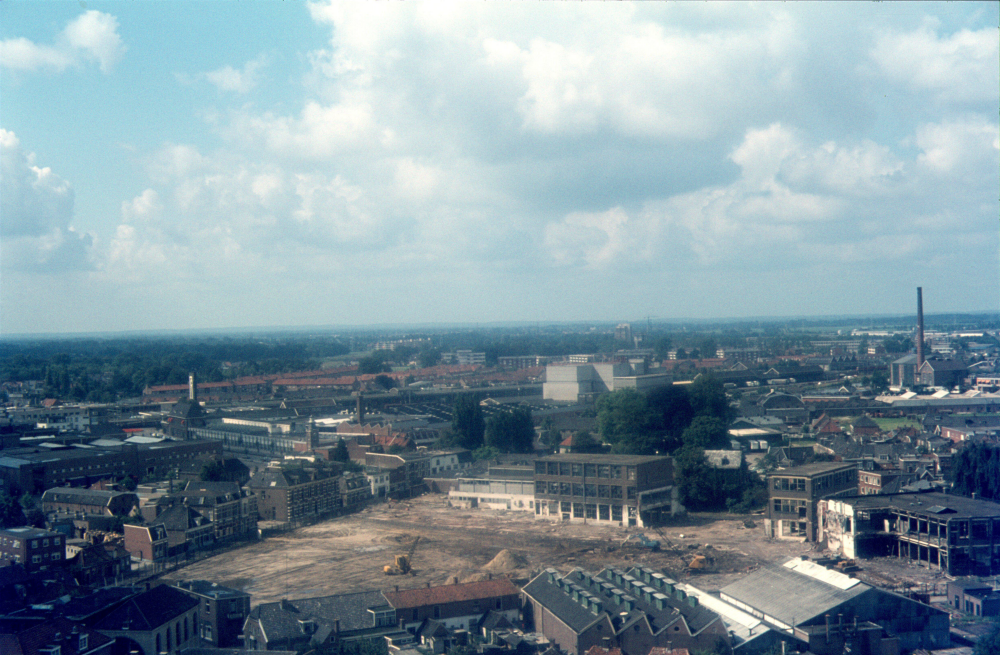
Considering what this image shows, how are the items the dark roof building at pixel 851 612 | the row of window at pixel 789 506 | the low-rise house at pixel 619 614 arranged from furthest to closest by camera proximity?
the row of window at pixel 789 506
the dark roof building at pixel 851 612
the low-rise house at pixel 619 614

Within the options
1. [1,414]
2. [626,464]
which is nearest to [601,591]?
[626,464]

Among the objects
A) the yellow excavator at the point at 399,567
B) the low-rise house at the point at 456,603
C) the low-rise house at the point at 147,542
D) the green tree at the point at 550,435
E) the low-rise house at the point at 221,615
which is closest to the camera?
the low-rise house at the point at 456,603

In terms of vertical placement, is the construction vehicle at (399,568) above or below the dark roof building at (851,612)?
below

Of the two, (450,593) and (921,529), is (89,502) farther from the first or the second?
(921,529)

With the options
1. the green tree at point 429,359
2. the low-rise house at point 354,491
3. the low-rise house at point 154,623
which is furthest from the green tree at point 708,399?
the green tree at point 429,359

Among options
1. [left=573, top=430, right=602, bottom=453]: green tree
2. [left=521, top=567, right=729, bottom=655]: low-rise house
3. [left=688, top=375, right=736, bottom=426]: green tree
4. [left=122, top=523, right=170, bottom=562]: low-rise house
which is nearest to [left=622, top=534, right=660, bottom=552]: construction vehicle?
[left=521, top=567, right=729, bottom=655]: low-rise house

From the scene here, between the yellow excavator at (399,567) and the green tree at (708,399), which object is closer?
the yellow excavator at (399,567)

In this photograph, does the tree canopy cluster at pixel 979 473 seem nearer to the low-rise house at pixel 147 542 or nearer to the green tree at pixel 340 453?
the low-rise house at pixel 147 542
